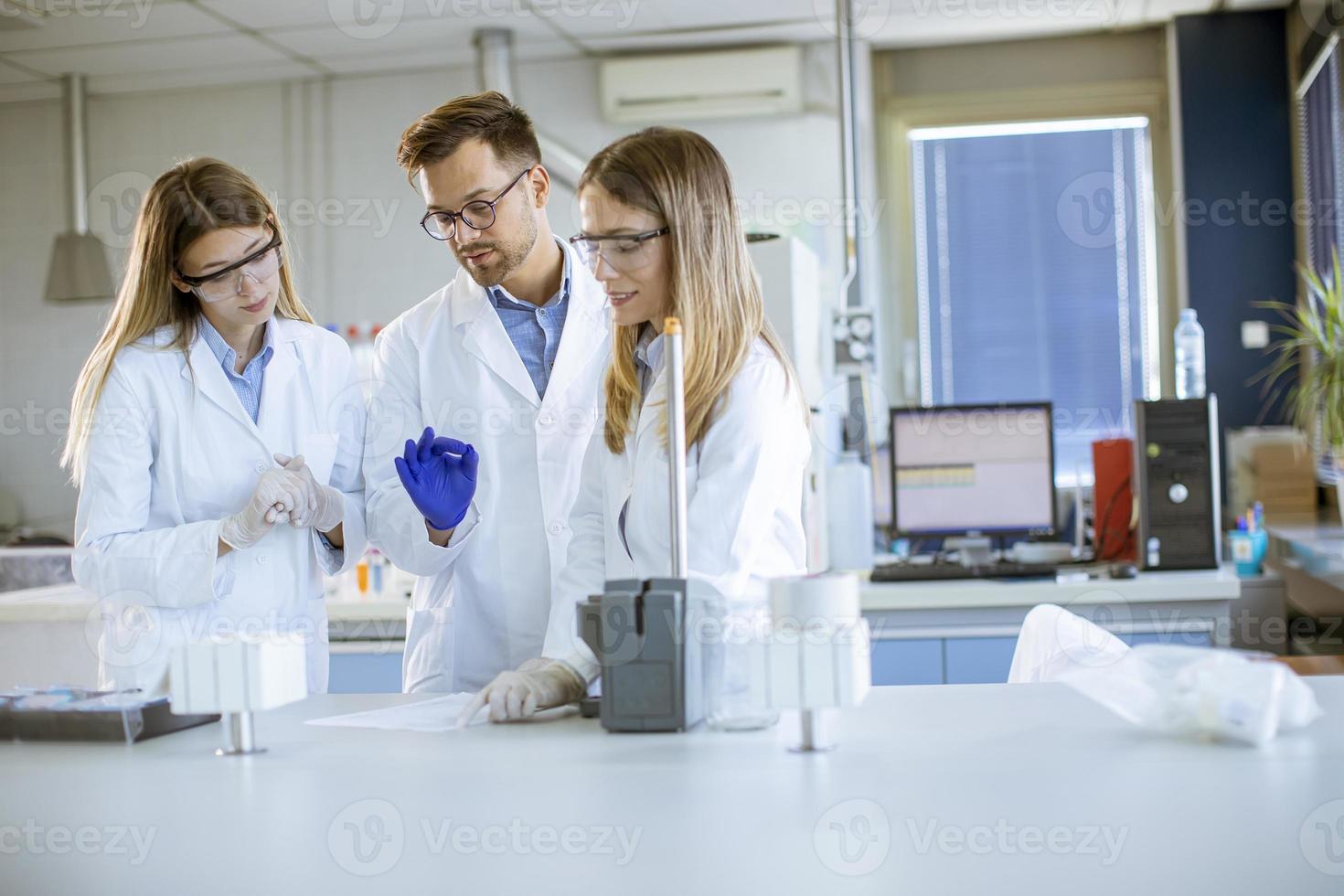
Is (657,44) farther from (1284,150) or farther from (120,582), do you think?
(120,582)

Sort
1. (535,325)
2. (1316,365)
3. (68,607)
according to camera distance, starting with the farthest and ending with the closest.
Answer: (1316,365) → (68,607) → (535,325)

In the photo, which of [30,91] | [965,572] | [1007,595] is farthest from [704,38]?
[30,91]

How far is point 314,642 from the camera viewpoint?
6.24ft

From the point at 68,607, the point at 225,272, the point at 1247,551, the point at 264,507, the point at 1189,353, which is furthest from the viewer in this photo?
the point at 1189,353

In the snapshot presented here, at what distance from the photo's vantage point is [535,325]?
6.86 ft

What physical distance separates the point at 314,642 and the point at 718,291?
0.88 meters

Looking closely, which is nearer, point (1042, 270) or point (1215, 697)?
point (1215, 697)

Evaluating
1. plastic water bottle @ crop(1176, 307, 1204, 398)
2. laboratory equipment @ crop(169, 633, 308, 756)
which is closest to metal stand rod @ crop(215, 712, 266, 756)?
laboratory equipment @ crop(169, 633, 308, 756)

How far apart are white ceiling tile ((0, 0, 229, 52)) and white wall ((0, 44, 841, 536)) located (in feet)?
2.23

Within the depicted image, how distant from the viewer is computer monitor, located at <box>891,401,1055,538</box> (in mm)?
3510

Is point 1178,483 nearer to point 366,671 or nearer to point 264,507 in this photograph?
point 366,671

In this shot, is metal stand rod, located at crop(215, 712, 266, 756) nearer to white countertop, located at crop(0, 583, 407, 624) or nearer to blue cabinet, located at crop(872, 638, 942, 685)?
white countertop, located at crop(0, 583, 407, 624)

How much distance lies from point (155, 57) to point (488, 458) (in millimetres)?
4098

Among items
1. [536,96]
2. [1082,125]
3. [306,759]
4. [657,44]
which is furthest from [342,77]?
[306,759]
